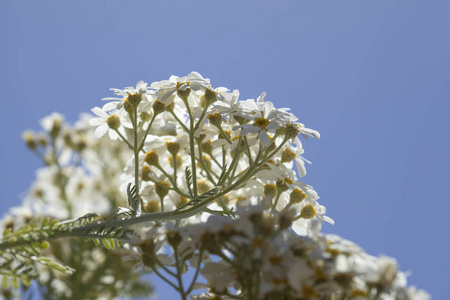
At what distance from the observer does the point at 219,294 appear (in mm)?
1257

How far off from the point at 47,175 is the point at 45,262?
3560mm

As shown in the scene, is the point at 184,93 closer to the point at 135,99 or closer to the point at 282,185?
the point at 135,99

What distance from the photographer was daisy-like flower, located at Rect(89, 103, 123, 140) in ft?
6.44

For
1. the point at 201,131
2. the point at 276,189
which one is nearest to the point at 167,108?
the point at 201,131

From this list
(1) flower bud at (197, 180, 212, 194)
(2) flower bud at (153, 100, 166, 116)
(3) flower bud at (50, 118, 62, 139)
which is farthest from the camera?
(3) flower bud at (50, 118, 62, 139)

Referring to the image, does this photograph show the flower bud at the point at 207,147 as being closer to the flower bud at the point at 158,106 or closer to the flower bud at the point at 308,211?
the flower bud at the point at 158,106

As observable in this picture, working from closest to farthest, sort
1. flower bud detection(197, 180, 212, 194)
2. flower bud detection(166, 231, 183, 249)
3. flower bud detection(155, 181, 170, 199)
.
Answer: flower bud detection(166, 231, 183, 249), flower bud detection(155, 181, 170, 199), flower bud detection(197, 180, 212, 194)

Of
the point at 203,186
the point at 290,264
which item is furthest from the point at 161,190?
the point at 290,264

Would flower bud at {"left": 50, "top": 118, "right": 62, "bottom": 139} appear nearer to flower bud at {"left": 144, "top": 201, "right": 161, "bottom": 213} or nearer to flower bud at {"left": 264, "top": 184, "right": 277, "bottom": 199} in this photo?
flower bud at {"left": 144, "top": 201, "right": 161, "bottom": 213}

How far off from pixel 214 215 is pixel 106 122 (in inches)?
38.8

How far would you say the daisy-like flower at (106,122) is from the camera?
6.44 feet

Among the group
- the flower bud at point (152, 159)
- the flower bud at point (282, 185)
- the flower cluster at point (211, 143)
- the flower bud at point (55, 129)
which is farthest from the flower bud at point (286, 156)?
the flower bud at point (55, 129)

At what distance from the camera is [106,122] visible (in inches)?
79.7

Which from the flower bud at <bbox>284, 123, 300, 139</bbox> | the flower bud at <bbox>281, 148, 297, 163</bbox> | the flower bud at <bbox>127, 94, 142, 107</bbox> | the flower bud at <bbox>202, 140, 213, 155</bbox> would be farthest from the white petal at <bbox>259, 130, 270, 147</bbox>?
the flower bud at <bbox>127, 94, 142, 107</bbox>
